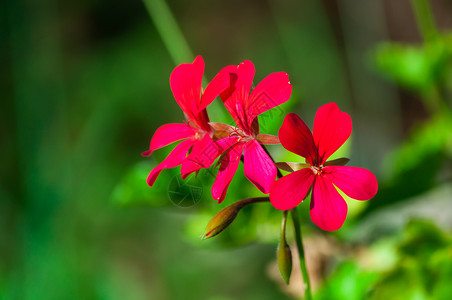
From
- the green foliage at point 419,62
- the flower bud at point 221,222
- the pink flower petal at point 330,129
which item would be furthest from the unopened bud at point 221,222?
the green foliage at point 419,62

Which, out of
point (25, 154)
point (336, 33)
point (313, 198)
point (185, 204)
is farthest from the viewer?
point (336, 33)

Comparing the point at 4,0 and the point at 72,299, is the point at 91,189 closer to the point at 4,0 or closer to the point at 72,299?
the point at 72,299

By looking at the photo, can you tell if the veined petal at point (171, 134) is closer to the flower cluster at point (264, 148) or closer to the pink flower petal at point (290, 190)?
the flower cluster at point (264, 148)

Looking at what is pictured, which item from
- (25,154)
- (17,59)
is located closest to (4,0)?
(17,59)

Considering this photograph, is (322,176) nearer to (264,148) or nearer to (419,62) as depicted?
(264,148)

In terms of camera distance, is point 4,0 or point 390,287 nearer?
point 390,287

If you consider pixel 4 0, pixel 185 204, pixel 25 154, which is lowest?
pixel 25 154

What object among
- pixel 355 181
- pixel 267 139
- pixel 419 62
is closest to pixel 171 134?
pixel 267 139
